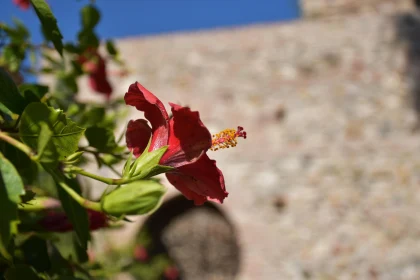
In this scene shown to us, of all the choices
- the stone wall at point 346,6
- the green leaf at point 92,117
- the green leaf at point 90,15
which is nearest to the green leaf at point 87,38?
the green leaf at point 90,15

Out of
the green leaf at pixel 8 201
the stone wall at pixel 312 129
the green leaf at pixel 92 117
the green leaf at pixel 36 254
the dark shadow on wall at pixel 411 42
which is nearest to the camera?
the green leaf at pixel 8 201

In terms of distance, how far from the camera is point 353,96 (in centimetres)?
363

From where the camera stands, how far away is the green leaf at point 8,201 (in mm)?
304

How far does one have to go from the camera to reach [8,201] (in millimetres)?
309

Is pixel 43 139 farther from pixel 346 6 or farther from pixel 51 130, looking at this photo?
pixel 346 6

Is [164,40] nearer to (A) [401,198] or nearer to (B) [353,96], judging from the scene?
(B) [353,96]

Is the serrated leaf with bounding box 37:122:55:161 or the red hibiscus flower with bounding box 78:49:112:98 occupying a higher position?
the red hibiscus flower with bounding box 78:49:112:98

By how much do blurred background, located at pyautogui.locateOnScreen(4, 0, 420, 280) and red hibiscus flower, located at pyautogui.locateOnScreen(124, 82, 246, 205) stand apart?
224 centimetres

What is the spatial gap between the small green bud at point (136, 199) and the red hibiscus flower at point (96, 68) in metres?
0.66

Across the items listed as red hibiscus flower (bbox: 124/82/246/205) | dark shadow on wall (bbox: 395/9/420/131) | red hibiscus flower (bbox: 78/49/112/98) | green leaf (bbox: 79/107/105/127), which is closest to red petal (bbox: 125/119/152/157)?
red hibiscus flower (bbox: 124/82/246/205)

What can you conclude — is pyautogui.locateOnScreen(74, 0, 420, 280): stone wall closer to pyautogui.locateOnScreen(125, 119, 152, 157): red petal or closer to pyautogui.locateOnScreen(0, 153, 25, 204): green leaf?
pyautogui.locateOnScreen(125, 119, 152, 157): red petal

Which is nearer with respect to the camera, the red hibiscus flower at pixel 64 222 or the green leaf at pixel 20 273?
the green leaf at pixel 20 273

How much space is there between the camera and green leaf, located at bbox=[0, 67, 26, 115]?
437mm

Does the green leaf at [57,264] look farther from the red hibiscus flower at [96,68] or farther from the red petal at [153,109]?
the red hibiscus flower at [96,68]
